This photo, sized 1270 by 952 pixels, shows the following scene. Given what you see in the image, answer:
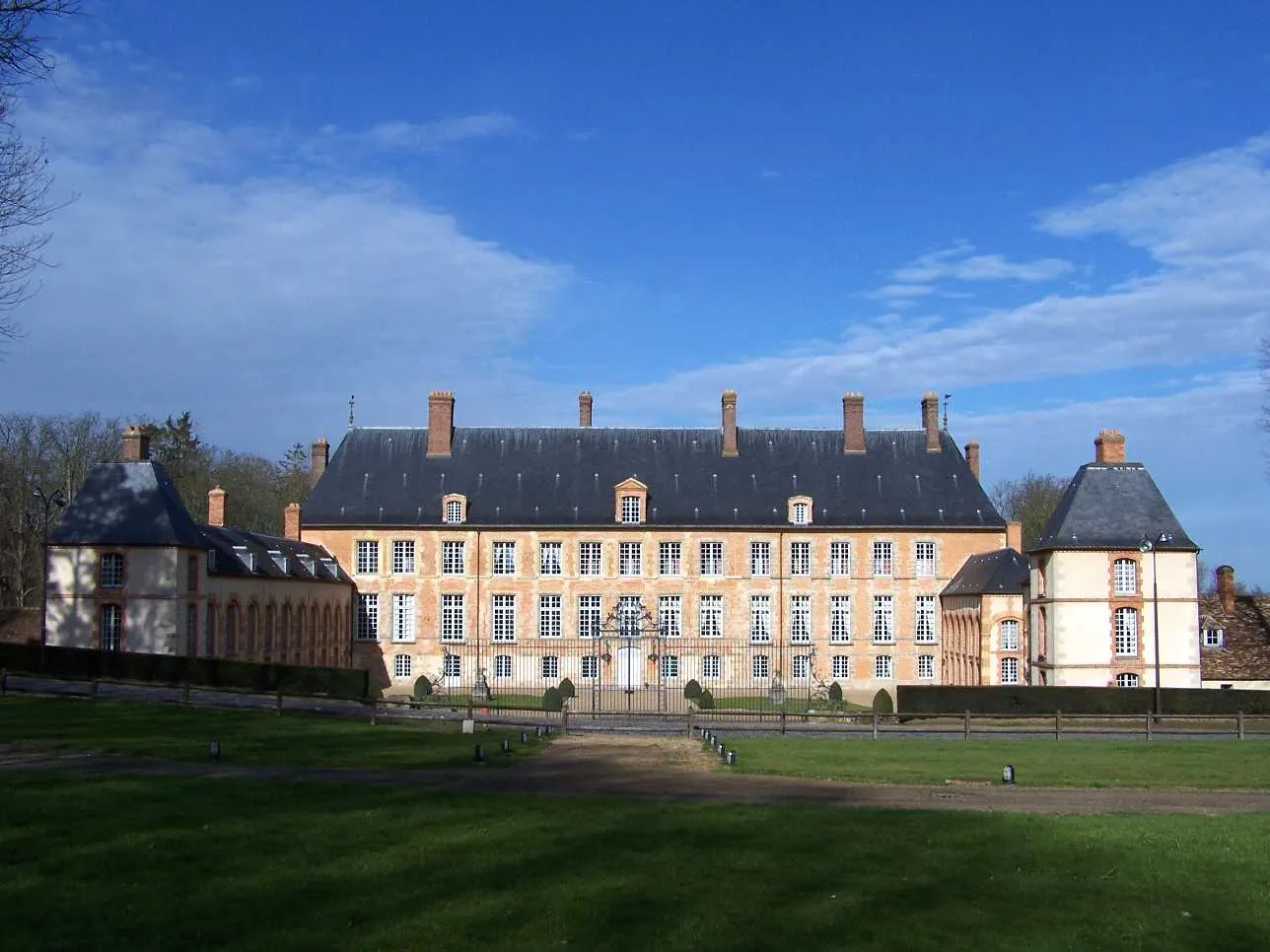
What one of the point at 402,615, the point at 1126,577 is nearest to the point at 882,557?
the point at 1126,577

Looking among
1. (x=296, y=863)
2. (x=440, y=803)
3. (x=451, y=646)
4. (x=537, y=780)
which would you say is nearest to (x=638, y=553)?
(x=451, y=646)

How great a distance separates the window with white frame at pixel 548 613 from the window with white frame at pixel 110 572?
51.7 feet

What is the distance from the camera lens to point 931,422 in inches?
1834

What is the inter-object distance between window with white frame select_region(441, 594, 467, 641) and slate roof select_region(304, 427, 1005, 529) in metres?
2.70

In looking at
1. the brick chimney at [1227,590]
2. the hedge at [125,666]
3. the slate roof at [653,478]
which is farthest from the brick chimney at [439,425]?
the brick chimney at [1227,590]

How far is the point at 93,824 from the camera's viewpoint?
11.5 metres

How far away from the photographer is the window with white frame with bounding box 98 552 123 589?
31594 millimetres

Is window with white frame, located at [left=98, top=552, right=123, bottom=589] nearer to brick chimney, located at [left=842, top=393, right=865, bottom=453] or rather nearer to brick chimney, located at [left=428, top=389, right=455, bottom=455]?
brick chimney, located at [left=428, top=389, right=455, bottom=455]

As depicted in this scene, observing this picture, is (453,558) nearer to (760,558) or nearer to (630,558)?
(630,558)

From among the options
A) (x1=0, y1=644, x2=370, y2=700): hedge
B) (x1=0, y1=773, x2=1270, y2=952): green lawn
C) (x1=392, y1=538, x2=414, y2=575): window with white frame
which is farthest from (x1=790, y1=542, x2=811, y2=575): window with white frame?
(x1=0, y1=773, x2=1270, y2=952): green lawn

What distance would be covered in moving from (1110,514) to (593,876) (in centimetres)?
2810

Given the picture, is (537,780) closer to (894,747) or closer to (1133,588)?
(894,747)

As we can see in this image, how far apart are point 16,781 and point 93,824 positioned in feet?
10.2

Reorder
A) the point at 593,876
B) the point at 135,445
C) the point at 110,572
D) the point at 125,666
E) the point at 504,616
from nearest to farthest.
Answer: the point at 593,876 → the point at 125,666 → the point at 110,572 → the point at 135,445 → the point at 504,616
